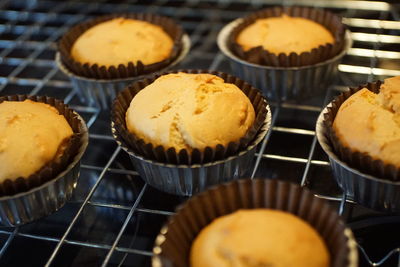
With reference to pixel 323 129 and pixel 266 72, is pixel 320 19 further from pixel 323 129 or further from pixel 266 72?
pixel 323 129

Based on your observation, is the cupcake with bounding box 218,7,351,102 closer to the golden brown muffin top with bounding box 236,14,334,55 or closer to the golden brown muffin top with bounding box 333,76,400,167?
the golden brown muffin top with bounding box 236,14,334,55

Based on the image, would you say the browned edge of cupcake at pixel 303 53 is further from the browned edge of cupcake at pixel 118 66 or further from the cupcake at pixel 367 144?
the cupcake at pixel 367 144

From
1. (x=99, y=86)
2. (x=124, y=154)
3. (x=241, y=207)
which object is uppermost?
(x=241, y=207)

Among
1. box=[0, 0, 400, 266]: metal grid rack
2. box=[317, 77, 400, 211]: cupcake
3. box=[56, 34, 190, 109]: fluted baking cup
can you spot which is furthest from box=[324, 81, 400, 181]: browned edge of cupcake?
box=[56, 34, 190, 109]: fluted baking cup

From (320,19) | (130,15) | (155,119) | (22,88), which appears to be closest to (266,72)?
(320,19)

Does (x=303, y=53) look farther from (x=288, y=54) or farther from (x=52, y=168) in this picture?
(x=52, y=168)

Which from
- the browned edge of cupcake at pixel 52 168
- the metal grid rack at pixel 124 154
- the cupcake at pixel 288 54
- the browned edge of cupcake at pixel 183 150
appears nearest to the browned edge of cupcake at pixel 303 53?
the cupcake at pixel 288 54

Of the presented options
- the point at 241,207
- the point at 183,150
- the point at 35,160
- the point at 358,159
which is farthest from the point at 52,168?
the point at 358,159

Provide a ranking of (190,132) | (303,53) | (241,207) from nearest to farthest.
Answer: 1. (241,207)
2. (190,132)
3. (303,53)
